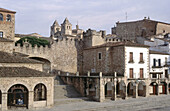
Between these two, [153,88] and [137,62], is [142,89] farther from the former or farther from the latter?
[137,62]

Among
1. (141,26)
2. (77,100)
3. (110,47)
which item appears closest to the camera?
(77,100)

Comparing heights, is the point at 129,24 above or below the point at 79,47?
above

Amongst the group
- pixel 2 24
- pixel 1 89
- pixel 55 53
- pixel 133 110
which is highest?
pixel 2 24

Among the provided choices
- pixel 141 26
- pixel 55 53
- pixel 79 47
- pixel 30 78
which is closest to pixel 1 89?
pixel 30 78

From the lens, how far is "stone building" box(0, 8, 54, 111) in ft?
66.0

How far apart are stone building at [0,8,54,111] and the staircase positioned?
8.75ft

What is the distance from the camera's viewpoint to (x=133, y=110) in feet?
75.0

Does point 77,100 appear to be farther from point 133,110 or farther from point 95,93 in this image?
point 133,110

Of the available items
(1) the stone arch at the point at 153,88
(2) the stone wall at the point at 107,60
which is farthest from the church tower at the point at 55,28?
(1) the stone arch at the point at 153,88

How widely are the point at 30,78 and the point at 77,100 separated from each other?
7.49 meters

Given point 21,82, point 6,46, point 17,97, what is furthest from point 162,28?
point 21,82

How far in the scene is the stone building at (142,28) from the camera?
56.7m

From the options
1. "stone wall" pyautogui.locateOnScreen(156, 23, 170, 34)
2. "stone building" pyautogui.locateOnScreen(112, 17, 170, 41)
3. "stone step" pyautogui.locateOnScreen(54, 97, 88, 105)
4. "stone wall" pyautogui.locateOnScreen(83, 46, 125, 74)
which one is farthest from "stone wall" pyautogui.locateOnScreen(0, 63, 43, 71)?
"stone wall" pyautogui.locateOnScreen(156, 23, 170, 34)

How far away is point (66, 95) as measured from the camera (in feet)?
92.7
